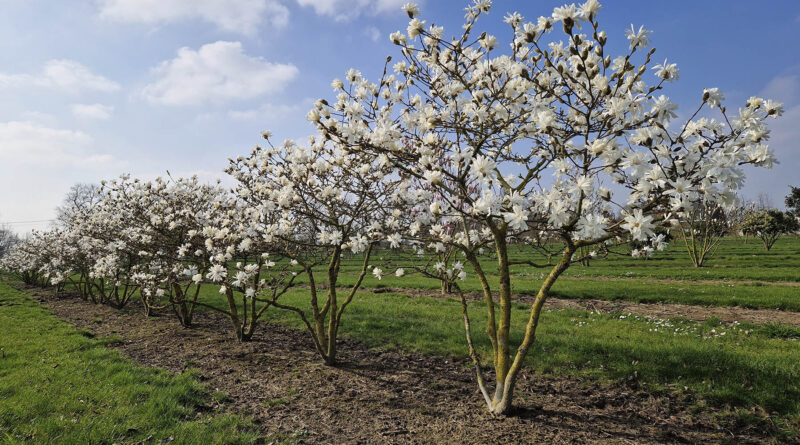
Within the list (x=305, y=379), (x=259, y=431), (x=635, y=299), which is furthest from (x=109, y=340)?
(x=635, y=299)

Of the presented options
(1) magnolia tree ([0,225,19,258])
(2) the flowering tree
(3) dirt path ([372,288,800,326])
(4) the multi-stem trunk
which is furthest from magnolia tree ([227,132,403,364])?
(1) magnolia tree ([0,225,19,258])

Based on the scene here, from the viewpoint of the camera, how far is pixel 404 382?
217 inches

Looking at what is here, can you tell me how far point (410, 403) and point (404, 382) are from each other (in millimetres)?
723

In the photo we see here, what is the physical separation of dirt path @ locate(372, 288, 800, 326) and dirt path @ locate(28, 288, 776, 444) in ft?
20.4

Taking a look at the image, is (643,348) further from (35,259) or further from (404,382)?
(35,259)

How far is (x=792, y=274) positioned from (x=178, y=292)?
2186 centimetres

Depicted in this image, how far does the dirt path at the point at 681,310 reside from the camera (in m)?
Answer: 8.90

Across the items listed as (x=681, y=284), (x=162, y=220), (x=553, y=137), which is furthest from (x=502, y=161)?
(x=681, y=284)

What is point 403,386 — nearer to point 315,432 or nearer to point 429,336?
point 315,432

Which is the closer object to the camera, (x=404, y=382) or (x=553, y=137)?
(x=553, y=137)

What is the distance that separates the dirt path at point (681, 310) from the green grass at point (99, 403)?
373 inches

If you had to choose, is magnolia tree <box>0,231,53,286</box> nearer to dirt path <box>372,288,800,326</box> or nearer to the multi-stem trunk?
the multi-stem trunk

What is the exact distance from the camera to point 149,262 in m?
10.3

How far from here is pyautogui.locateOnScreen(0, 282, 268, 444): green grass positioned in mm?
3926
